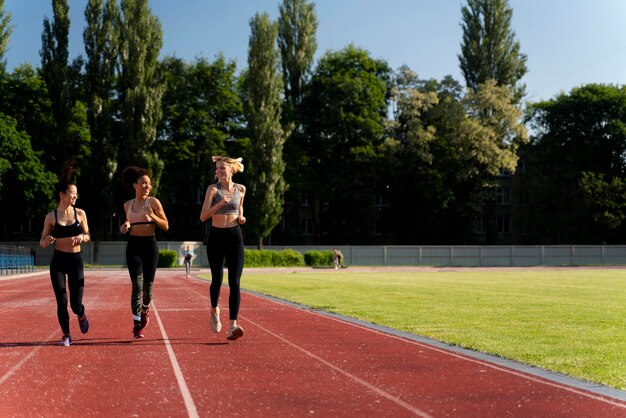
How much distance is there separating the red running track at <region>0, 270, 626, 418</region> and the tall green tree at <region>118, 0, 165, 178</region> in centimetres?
4290

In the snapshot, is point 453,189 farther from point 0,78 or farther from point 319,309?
point 319,309

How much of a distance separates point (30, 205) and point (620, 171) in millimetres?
50283

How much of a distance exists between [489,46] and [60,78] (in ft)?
114

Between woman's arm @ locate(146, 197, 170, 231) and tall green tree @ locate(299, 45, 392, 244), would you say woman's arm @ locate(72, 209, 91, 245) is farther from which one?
tall green tree @ locate(299, 45, 392, 244)

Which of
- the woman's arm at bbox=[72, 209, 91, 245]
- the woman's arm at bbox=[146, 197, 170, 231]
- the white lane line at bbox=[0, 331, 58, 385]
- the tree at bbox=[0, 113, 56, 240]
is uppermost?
the tree at bbox=[0, 113, 56, 240]

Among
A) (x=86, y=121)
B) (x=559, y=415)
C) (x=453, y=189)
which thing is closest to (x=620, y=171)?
(x=453, y=189)

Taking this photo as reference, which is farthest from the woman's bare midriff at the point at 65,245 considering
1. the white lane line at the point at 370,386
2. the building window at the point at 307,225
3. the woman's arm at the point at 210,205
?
the building window at the point at 307,225

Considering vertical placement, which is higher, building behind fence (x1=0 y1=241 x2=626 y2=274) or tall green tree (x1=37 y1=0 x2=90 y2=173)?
tall green tree (x1=37 y1=0 x2=90 y2=173)

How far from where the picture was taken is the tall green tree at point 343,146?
62625mm

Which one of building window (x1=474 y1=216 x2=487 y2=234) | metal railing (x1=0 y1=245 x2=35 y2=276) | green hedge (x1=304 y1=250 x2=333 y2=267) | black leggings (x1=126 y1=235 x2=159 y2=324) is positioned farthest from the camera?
building window (x1=474 y1=216 x2=487 y2=234)

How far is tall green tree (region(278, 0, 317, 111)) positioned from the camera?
61.4 metres

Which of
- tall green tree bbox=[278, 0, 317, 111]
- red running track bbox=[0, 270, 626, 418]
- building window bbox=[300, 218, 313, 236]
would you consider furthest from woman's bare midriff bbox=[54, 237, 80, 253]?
building window bbox=[300, 218, 313, 236]

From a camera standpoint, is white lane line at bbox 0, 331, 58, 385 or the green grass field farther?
the green grass field

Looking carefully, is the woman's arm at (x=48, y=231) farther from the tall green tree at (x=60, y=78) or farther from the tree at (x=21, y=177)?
the tall green tree at (x=60, y=78)
